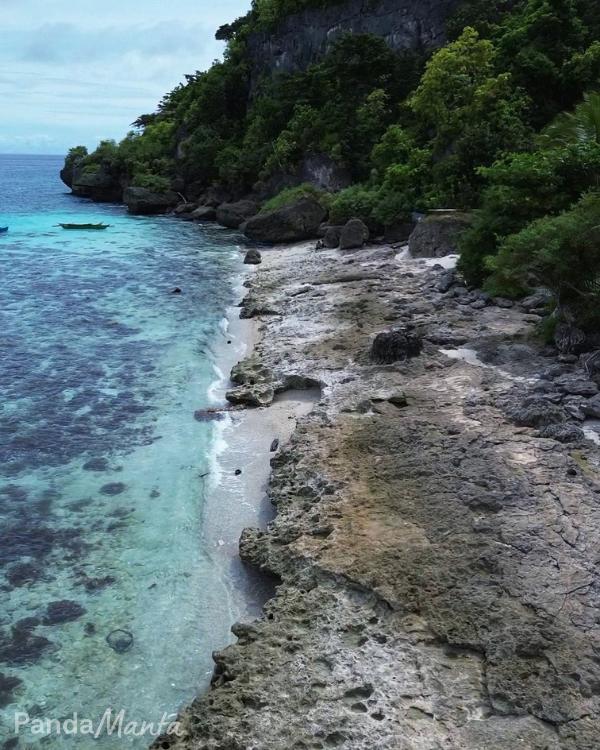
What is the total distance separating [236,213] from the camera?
51.5 meters

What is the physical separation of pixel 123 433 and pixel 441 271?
49.4ft

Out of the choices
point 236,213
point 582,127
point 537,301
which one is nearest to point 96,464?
point 537,301

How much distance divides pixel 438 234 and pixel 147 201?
3720 centimetres

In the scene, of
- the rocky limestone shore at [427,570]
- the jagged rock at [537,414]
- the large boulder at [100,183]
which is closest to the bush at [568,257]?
the rocky limestone shore at [427,570]

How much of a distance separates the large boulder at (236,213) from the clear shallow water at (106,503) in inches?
919

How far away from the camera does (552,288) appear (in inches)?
655

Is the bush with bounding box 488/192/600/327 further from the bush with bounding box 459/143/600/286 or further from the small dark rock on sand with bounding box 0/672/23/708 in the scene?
the small dark rock on sand with bounding box 0/672/23/708

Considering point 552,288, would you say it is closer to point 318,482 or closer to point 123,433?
point 318,482

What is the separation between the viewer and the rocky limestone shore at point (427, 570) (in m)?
7.24

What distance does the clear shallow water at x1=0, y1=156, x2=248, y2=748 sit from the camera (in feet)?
29.5

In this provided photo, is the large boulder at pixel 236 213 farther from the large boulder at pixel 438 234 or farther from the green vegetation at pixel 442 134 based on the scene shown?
the large boulder at pixel 438 234

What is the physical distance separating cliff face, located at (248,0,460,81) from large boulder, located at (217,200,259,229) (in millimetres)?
16096

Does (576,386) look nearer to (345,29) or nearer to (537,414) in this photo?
(537,414)

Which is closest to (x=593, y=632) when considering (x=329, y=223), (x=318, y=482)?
(x=318, y=482)
